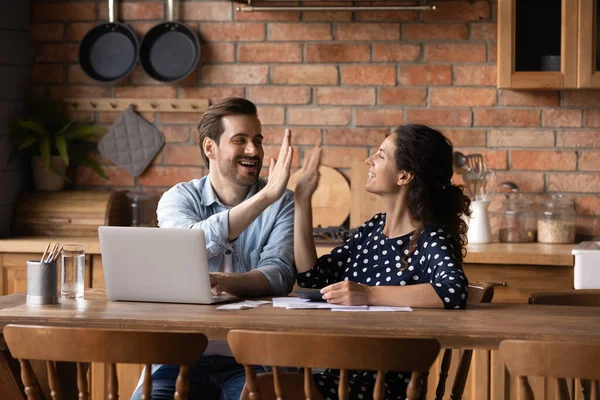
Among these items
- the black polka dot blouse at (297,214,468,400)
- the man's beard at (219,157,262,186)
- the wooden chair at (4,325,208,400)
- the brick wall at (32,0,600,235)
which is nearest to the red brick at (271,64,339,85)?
the brick wall at (32,0,600,235)

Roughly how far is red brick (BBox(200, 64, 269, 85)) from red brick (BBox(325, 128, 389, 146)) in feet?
1.35

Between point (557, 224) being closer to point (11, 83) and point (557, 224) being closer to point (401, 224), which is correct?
point (401, 224)

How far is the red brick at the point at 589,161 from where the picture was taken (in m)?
4.08

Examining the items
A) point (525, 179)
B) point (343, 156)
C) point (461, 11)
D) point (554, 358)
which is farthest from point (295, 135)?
point (554, 358)

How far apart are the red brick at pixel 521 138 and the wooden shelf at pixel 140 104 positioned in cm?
136

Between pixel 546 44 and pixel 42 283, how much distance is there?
2419mm

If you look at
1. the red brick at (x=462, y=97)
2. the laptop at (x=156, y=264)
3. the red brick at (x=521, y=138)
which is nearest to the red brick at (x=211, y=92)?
the red brick at (x=462, y=97)

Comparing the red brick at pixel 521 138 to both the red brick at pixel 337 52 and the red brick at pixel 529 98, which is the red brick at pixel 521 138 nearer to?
the red brick at pixel 529 98

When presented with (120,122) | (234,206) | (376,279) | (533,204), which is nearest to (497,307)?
(376,279)

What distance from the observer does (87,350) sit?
1934mm

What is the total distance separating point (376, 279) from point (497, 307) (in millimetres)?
354

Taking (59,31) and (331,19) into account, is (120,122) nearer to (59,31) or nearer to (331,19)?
(59,31)

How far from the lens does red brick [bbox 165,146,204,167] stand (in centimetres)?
434

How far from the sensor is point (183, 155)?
4.36m
